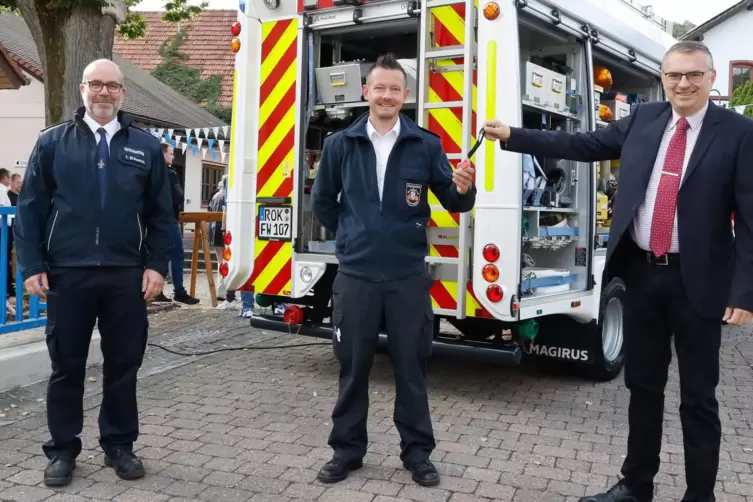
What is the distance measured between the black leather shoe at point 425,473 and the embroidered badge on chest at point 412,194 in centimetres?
129

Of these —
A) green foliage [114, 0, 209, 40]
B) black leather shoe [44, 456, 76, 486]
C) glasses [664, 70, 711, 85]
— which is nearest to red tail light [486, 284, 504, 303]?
glasses [664, 70, 711, 85]

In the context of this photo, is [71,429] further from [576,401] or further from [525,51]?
[525,51]

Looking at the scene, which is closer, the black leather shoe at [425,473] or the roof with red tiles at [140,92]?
the black leather shoe at [425,473]

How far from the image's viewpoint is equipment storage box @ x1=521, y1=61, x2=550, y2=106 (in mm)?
5289

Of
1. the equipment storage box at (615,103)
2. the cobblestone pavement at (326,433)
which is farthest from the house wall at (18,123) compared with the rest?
the equipment storage box at (615,103)

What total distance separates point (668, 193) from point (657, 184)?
0.07 meters

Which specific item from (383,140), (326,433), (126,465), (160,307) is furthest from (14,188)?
(383,140)

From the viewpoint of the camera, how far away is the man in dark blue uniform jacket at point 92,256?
3750 mm

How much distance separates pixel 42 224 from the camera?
378 centimetres

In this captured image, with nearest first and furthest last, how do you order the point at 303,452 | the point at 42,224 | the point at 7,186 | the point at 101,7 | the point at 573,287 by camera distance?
1. the point at 42,224
2. the point at 303,452
3. the point at 573,287
4. the point at 101,7
5. the point at 7,186

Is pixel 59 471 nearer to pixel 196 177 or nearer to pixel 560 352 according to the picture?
pixel 560 352

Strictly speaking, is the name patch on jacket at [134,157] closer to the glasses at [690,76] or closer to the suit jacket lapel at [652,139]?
the suit jacket lapel at [652,139]

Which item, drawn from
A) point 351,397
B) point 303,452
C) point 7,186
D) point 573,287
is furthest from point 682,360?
point 7,186

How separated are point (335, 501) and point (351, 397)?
1.78 feet
